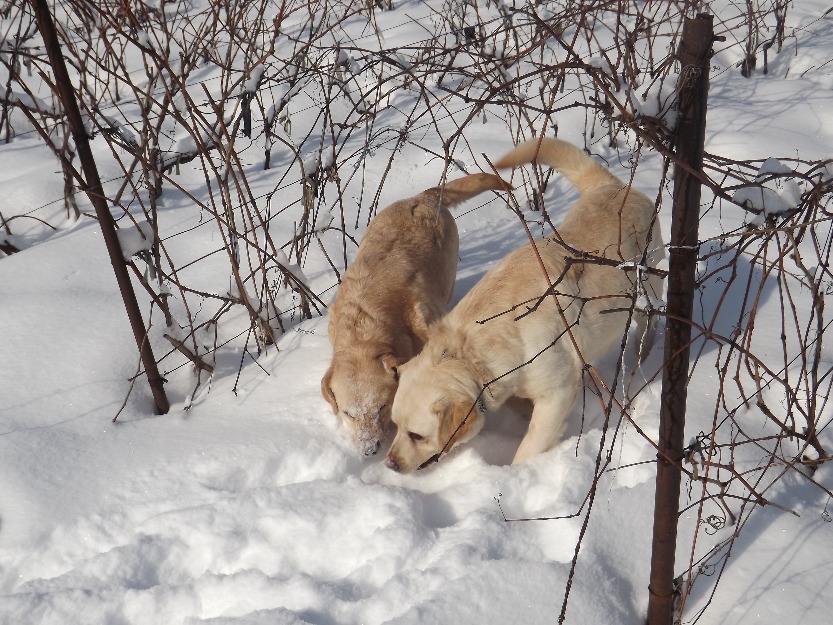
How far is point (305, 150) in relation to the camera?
19.3 feet

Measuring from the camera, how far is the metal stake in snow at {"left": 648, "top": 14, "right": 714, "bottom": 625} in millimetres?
1385

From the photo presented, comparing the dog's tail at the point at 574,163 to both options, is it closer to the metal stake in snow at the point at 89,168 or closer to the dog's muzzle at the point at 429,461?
the dog's muzzle at the point at 429,461

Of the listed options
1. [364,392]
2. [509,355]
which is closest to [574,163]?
[509,355]

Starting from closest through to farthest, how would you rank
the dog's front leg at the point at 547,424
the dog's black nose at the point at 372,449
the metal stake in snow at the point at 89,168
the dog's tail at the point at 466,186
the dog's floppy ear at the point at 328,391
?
the metal stake in snow at the point at 89,168 < the dog's front leg at the point at 547,424 < the dog's black nose at the point at 372,449 < the dog's floppy ear at the point at 328,391 < the dog's tail at the point at 466,186

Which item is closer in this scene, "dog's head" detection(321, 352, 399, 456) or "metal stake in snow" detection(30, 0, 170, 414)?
"metal stake in snow" detection(30, 0, 170, 414)

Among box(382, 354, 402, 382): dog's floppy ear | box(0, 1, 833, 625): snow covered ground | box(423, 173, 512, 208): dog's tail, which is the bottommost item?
box(0, 1, 833, 625): snow covered ground

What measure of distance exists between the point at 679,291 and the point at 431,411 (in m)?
1.37

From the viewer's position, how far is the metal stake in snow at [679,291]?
4.54 ft

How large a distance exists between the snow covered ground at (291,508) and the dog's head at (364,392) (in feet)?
0.28

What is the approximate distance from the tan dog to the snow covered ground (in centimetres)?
19

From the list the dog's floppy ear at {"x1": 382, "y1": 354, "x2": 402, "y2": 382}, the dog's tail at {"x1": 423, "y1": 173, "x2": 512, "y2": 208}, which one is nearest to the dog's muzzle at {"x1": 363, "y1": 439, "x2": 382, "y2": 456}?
the dog's floppy ear at {"x1": 382, "y1": 354, "x2": 402, "y2": 382}

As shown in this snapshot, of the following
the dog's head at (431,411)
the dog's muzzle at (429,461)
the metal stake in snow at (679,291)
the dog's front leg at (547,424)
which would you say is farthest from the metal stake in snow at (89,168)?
the metal stake in snow at (679,291)

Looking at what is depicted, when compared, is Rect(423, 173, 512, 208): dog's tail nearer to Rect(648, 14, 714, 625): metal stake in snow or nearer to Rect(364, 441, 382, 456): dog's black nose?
Rect(364, 441, 382, 456): dog's black nose

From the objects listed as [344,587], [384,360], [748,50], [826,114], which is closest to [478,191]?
[384,360]
